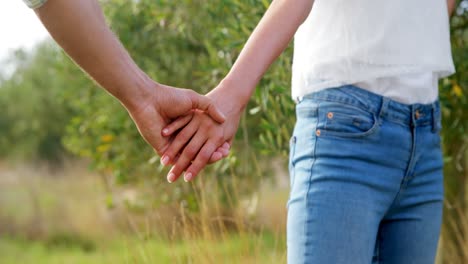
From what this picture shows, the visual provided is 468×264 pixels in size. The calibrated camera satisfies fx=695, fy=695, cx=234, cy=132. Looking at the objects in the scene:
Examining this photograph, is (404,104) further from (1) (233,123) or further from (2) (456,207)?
(2) (456,207)

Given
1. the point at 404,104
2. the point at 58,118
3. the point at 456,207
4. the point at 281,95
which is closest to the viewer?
the point at 404,104

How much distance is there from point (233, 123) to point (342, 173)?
331 mm

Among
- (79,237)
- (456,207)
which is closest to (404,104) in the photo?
(456,207)

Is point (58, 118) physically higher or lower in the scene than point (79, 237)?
higher

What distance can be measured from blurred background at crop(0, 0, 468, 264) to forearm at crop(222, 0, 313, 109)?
900 millimetres

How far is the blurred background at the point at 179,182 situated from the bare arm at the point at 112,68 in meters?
0.82

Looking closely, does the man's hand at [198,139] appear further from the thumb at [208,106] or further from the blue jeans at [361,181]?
the blue jeans at [361,181]

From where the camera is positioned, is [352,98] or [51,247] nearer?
[352,98]

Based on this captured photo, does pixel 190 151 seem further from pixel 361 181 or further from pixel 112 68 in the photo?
pixel 361 181

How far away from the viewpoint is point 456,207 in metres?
4.32

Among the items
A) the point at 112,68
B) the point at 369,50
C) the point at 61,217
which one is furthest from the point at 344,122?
the point at 61,217

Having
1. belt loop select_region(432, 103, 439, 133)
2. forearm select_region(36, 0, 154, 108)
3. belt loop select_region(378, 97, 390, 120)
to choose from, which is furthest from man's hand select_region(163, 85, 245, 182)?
belt loop select_region(432, 103, 439, 133)

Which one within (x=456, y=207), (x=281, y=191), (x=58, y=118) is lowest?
(x=281, y=191)

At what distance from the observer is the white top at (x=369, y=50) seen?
5.64 ft
